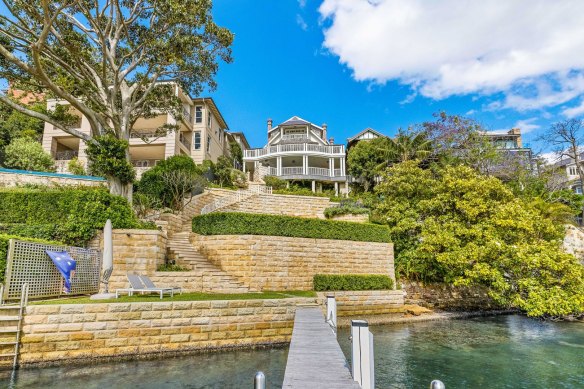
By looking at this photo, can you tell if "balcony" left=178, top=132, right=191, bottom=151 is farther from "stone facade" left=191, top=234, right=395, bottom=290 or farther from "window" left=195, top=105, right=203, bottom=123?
"stone facade" left=191, top=234, right=395, bottom=290

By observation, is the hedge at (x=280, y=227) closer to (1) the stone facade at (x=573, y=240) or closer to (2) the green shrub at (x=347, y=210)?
(2) the green shrub at (x=347, y=210)

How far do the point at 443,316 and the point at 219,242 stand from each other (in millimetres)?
10516

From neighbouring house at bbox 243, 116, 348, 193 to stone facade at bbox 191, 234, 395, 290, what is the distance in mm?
15545

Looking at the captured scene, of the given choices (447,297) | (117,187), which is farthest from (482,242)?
(117,187)

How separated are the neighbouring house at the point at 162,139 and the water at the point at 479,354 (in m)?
19.9

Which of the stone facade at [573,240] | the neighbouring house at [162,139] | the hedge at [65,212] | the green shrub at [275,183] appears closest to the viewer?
the hedge at [65,212]

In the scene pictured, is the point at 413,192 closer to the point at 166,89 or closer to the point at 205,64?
the point at 205,64

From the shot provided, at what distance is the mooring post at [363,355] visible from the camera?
12.6ft

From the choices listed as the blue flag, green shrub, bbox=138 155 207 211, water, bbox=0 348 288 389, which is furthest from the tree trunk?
water, bbox=0 348 288 389

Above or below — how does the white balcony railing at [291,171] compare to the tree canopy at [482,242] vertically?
above

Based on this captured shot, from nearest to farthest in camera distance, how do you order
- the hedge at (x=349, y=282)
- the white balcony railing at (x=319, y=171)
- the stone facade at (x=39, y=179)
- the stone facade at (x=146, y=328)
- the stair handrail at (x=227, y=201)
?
the stone facade at (x=146, y=328) → the hedge at (x=349, y=282) → the stone facade at (x=39, y=179) → the stair handrail at (x=227, y=201) → the white balcony railing at (x=319, y=171)

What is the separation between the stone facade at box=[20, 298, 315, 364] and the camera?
7.43m

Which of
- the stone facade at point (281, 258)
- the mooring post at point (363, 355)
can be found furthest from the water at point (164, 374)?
the stone facade at point (281, 258)

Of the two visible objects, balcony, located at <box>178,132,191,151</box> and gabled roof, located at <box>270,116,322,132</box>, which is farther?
gabled roof, located at <box>270,116,322,132</box>
